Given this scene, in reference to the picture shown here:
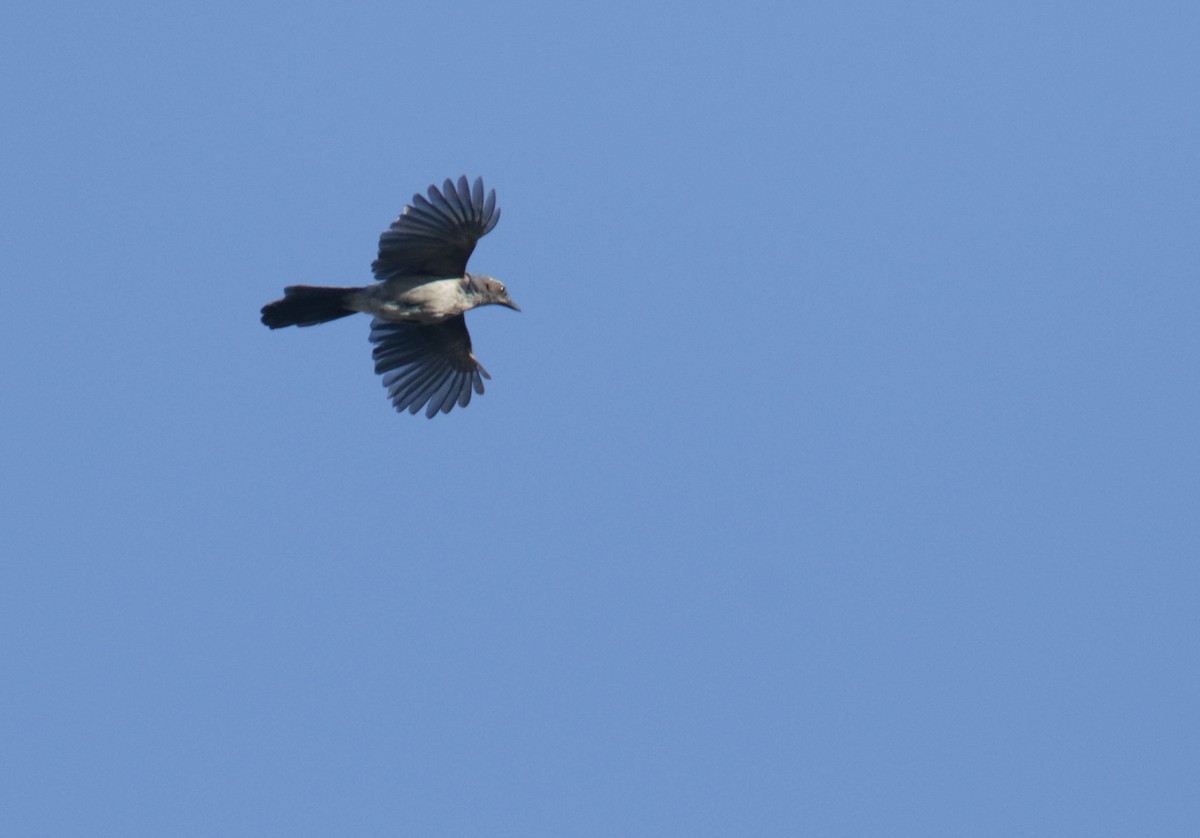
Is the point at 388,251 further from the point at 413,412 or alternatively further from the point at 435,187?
the point at 413,412

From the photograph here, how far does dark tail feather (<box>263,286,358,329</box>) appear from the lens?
17734 millimetres

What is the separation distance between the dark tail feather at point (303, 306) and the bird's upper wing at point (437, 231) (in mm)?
496

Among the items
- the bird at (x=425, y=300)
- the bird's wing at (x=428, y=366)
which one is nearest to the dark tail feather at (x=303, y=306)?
the bird at (x=425, y=300)

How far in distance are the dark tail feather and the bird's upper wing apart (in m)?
0.50

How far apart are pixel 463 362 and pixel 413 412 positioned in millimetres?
715

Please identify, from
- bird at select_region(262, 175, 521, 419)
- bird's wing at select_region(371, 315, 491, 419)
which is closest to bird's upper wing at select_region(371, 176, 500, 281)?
bird at select_region(262, 175, 521, 419)

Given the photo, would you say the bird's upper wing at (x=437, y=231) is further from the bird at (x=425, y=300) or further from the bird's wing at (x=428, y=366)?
the bird's wing at (x=428, y=366)

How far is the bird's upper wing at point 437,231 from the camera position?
1717 cm

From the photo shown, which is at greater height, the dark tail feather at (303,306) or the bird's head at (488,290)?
the bird's head at (488,290)

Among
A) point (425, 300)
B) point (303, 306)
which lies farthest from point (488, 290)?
point (303, 306)

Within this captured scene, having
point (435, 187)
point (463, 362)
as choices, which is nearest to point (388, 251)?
point (435, 187)

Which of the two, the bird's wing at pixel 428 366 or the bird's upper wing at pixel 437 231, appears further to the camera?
the bird's wing at pixel 428 366

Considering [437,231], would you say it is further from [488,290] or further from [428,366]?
[428,366]

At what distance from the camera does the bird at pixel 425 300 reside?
17.3m
